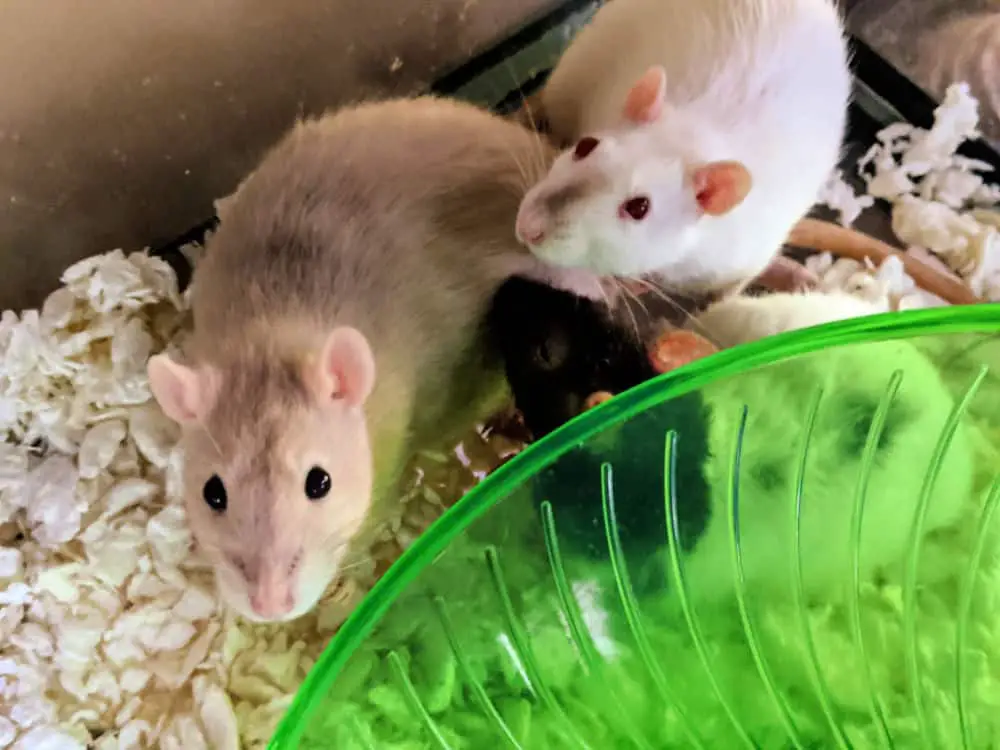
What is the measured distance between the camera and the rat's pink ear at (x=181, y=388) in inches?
35.0

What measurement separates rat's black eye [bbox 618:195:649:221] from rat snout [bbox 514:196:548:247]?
0.09 meters

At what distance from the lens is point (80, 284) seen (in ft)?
4.15

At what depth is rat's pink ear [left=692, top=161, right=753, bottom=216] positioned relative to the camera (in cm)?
102

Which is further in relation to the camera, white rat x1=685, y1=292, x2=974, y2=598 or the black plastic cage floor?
the black plastic cage floor

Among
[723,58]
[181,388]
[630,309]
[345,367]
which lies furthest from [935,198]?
[181,388]

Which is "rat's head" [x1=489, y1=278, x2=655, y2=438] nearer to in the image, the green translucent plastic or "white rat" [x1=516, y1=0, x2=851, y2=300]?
"white rat" [x1=516, y1=0, x2=851, y2=300]

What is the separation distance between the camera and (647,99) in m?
1.09

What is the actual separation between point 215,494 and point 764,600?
1.64 ft

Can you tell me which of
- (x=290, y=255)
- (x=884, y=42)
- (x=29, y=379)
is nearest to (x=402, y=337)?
(x=290, y=255)

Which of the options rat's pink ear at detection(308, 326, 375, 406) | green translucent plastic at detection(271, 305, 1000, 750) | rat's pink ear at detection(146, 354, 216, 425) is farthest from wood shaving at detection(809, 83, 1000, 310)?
rat's pink ear at detection(146, 354, 216, 425)

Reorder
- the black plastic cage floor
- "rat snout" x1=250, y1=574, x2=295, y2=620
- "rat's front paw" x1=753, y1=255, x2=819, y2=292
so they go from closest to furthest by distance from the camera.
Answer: "rat snout" x1=250, y1=574, x2=295, y2=620
"rat's front paw" x1=753, y1=255, x2=819, y2=292
the black plastic cage floor

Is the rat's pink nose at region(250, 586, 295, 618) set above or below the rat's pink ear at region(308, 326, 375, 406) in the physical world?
below

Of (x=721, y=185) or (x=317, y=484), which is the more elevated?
(x=721, y=185)

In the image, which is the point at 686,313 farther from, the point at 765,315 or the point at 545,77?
the point at 545,77
